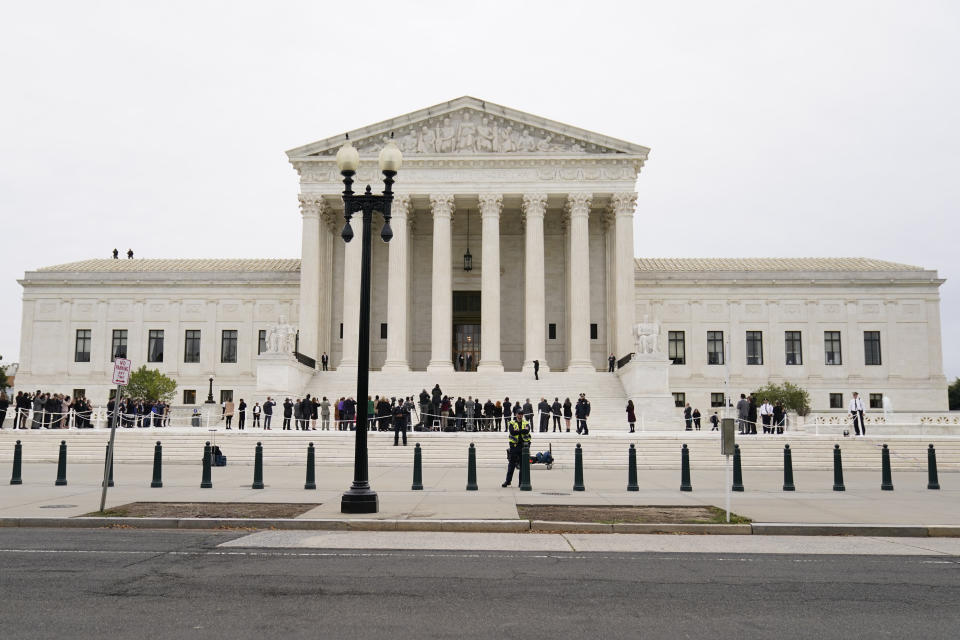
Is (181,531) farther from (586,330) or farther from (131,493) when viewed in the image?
(586,330)

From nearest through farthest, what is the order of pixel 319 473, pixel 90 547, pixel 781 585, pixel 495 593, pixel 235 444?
pixel 495 593 < pixel 781 585 < pixel 90 547 < pixel 319 473 < pixel 235 444

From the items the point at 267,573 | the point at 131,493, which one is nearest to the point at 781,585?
the point at 267,573

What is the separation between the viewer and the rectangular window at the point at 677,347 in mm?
58375

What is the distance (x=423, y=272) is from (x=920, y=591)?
49647mm

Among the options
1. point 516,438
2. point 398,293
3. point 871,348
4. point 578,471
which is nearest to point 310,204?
point 398,293

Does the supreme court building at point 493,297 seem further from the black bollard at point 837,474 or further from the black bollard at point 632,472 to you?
the black bollard at point 632,472

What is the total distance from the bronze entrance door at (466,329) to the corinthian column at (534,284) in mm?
7493

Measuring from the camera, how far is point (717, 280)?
194 ft

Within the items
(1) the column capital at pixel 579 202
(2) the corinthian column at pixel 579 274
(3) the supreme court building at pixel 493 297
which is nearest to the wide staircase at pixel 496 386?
(3) the supreme court building at pixel 493 297

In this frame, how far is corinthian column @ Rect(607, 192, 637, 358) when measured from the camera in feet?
164

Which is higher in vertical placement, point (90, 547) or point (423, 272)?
point (423, 272)

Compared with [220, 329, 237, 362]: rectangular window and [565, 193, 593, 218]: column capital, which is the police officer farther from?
[220, 329, 237, 362]: rectangular window

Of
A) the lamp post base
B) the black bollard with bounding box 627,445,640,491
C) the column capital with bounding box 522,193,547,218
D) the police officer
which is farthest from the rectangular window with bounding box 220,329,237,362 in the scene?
the lamp post base

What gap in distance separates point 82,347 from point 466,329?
28151 millimetres
